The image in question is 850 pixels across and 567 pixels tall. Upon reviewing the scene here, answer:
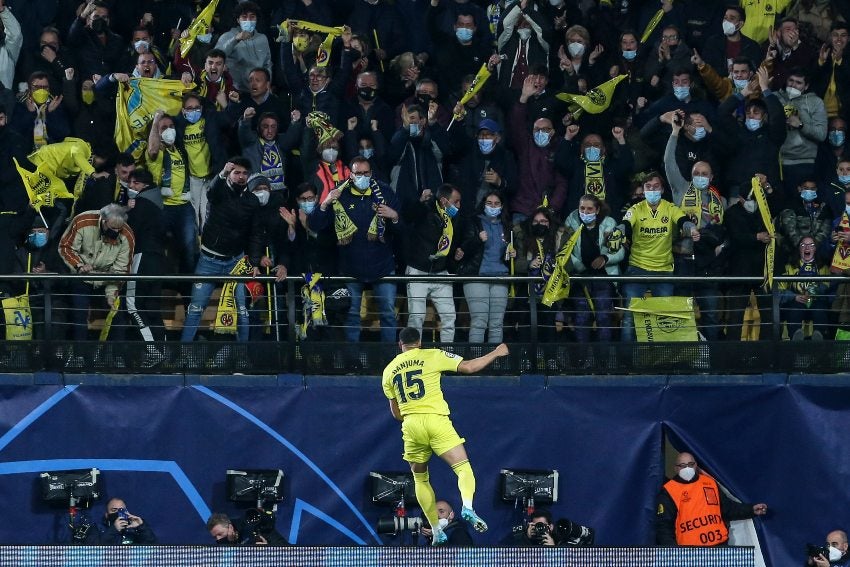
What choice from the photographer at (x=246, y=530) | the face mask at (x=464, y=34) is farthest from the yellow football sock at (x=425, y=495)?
the face mask at (x=464, y=34)

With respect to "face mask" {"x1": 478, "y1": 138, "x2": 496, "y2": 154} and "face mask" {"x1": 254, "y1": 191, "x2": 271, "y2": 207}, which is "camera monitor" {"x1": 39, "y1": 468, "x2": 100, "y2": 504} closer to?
"face mask" {"x1": 254, "y1": 191, "x2": 271, "y2": 207}

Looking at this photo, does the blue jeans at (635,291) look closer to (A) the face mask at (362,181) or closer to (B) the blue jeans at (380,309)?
(B) the blue jeans at (380,309)

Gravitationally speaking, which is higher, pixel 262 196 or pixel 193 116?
pixel 193 116

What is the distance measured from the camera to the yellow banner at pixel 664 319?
2139 centimetres

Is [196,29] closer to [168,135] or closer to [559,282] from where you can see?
[168,135]

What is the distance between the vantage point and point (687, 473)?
2108cm

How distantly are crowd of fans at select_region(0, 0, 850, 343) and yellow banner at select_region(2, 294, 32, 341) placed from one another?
1.18ft

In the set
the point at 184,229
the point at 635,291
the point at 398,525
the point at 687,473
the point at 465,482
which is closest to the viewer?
the point at 465,482

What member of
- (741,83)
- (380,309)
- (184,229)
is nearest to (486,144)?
(380,309)

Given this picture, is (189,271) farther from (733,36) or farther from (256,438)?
(733,36)

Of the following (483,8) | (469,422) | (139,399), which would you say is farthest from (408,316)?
(483,8)

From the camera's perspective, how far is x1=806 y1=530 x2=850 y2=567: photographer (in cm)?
2027

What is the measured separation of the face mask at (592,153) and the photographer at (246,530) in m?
5.33

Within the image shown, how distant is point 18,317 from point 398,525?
4648 mm
